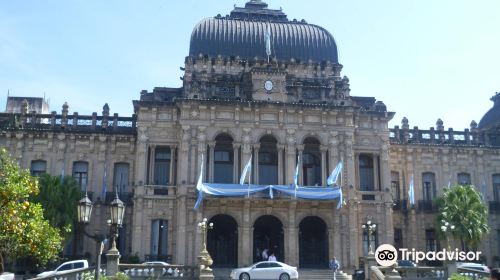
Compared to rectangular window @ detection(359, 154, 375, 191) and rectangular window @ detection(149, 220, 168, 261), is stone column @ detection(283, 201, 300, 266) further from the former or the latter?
rectangular window @ detection(149, 220, 168, 261)

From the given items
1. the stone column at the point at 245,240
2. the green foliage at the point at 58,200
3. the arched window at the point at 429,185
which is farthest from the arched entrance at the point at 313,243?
the green foliage at the point at 58,200

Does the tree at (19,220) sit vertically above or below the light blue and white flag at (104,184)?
below

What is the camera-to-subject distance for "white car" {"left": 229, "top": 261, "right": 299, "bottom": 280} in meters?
36.1

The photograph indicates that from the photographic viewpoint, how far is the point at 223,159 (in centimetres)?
4738

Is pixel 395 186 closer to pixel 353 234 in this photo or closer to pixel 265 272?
pixel 353 234

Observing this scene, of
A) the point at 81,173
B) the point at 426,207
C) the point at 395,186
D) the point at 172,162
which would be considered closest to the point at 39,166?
the point at 81,173

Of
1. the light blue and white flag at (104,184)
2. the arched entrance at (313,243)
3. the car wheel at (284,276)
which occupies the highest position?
the light blue and white flag at (104,184)

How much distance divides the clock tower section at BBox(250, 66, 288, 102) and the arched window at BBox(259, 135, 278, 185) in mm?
3398

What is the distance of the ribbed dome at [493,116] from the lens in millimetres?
57375

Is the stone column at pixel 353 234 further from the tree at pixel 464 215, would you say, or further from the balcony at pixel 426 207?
the balcony at pixel 426 207

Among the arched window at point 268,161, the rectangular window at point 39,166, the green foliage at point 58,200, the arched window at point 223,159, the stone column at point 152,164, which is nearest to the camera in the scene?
the green foliage at point 58,200

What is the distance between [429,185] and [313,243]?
44.9 ft

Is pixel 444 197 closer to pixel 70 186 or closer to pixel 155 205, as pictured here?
pixel 155 205

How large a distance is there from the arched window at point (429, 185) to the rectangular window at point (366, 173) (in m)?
7.05
